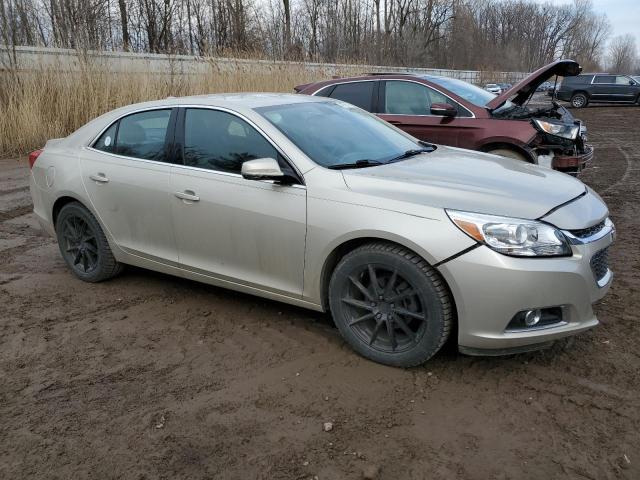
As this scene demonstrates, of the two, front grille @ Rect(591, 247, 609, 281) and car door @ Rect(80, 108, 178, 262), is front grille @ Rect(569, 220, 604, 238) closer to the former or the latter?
front grille @ Rect(591, 247, 609, 281)

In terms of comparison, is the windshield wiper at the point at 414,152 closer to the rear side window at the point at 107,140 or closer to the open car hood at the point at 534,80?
the rear side window at the point at 107,140

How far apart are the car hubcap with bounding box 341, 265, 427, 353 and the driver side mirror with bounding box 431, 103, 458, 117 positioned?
4.41 m

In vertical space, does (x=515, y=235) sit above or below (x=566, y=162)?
above

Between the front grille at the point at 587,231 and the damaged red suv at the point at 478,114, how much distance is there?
3.75 m

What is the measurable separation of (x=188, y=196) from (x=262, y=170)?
75 cm

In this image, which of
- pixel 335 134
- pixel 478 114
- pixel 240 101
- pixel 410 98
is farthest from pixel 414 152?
pixel 410 98

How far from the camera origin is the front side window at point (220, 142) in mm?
3713

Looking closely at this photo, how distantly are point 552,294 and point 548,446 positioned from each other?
2.46 feet

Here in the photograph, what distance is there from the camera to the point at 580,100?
28031 mm

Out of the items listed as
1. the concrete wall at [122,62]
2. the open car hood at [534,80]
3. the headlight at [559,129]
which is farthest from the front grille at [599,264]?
the concrete wall at [122,62]

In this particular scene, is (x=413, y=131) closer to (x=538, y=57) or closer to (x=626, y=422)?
(x=626, y=422)

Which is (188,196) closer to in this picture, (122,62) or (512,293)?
(512,293)

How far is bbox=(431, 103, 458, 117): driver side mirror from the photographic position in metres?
7.07

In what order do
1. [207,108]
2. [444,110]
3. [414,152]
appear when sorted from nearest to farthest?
[207,108] < [414,152] < [444,110]
